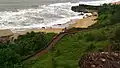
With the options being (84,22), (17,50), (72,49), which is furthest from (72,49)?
(84,22)

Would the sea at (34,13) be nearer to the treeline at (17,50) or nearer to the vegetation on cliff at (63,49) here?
the treeline at (17,50)

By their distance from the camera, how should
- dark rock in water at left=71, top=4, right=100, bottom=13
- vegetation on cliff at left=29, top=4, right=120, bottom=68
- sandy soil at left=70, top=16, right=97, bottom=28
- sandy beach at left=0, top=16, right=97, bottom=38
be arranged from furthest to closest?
1. dark rock in water at left=71, top=4, right=100, bottom=13
2. sandy soil at left=70, top=16, right=97, bottom=28
3. sandy beach at left=0, top=16, right=97, bottom=38
4. vegetation on cliff at left=29, top=4, right=120, bottom=68

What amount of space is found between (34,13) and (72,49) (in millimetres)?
28586

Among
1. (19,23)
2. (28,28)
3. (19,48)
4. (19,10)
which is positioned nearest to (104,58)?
(19,48)

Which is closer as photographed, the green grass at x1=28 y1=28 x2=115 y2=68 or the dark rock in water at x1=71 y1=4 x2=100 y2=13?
the green grass at x1=28 y1=28 x2=115 y2=68

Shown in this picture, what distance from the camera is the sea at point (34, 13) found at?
161ft

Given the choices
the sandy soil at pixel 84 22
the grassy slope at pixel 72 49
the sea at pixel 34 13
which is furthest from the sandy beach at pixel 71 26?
the grassy slope at pixel 72 49

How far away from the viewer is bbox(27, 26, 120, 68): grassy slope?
2386cm

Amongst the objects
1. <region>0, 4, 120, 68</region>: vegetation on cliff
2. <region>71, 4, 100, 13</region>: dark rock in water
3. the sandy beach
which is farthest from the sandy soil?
<region>0, 4, 120, 68</region>: vegetation on cliff

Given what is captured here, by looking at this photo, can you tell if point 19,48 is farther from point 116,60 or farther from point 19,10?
point 19,10

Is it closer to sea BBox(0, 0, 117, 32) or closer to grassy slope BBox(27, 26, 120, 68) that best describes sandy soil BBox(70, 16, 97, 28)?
sea BBox(0, 0, 117, 32)

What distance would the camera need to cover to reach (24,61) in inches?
1073

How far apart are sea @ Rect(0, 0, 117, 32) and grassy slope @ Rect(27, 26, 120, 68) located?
1672cm

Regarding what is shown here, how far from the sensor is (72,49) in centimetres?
2789
